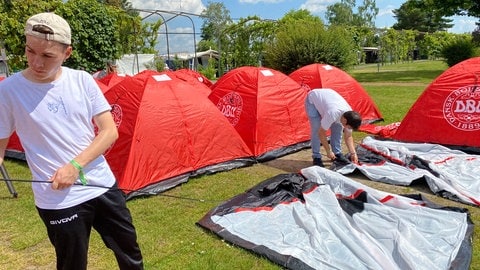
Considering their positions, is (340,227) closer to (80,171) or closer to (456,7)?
(80,171)

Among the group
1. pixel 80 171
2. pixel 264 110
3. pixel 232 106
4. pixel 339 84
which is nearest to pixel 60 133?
pixel 80 171

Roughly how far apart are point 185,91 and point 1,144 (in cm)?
367

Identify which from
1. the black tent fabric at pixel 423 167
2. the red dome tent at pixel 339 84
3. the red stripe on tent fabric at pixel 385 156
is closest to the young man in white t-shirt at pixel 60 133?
the black tent fabric at pixel 423 167

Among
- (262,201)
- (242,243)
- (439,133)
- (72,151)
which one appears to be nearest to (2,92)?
(72,151)

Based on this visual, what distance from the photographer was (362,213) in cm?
367

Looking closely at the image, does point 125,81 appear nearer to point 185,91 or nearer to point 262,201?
point 185,91

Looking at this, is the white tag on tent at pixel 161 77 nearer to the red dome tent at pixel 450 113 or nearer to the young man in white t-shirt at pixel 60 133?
the young man in white t-shirt at pixel 60 133

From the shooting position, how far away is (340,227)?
345 cm

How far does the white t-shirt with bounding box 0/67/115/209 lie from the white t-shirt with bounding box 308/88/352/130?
367cm

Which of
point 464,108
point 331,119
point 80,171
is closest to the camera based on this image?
point 80,171

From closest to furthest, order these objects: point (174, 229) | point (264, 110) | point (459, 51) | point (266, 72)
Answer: point (174, 229), point (264, 110), point (266, 72), point (459, 51)

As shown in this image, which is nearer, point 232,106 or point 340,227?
point 340,227

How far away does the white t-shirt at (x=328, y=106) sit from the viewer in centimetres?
507

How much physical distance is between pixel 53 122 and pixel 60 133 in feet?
0.20
